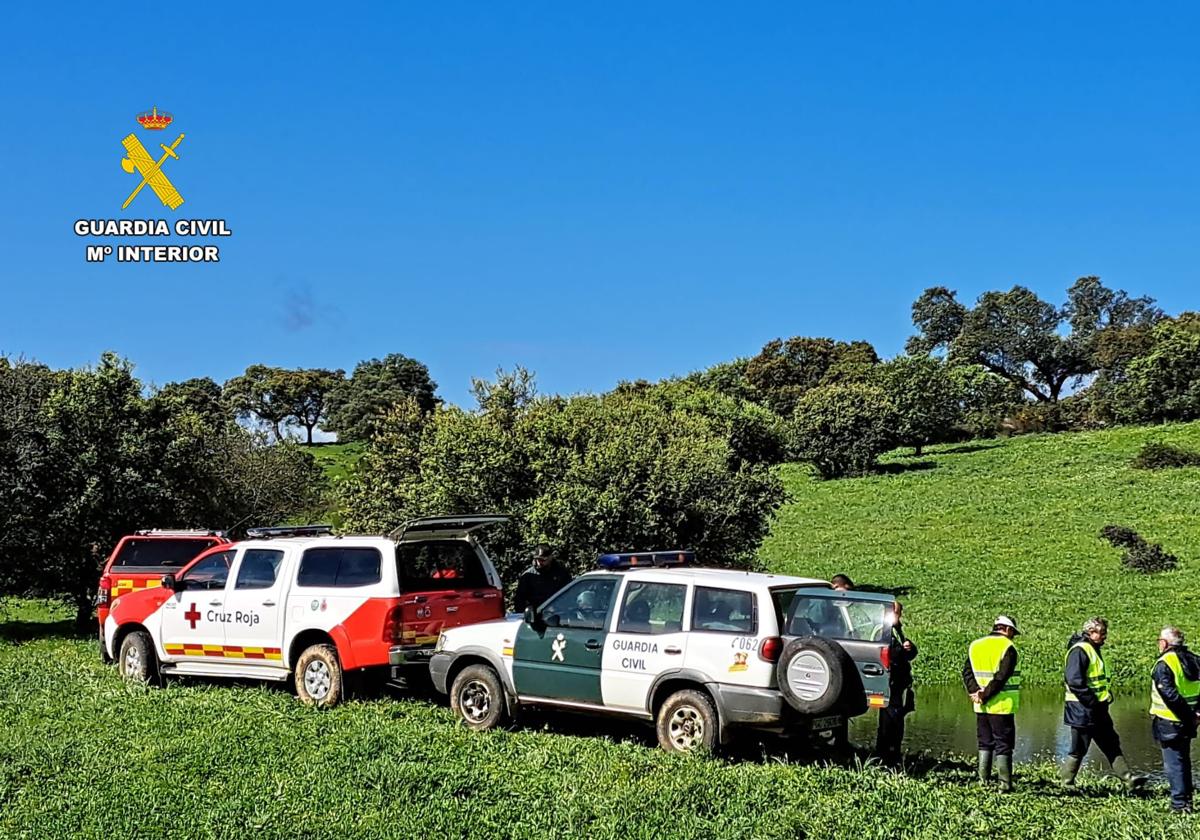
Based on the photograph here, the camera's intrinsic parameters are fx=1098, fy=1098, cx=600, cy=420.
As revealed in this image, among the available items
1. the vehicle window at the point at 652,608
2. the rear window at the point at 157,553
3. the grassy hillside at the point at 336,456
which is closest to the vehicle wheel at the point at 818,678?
the vehicle window at the point at 652,608

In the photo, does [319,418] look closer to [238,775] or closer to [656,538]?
[656,538]

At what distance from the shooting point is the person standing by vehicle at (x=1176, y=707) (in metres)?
9.65

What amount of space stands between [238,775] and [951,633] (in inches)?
726

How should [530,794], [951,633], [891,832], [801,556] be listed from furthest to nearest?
[801,556], [951,633], [530,794], [891,832]

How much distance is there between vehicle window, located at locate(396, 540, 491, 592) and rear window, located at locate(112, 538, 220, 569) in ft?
21.5

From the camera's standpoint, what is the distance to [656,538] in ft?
80.0

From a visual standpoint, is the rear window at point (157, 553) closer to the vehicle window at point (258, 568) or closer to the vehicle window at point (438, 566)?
the vehicle window at point (258, 568)

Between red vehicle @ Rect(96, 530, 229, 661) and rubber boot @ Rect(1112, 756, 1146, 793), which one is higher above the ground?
red vehicle @ Rect(96, 530, 229, 661)

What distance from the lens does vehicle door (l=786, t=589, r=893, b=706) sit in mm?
9867

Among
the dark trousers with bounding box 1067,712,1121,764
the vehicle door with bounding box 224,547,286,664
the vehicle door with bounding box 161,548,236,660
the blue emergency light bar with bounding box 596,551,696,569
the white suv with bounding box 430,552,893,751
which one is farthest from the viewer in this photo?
the vehicle door with bounding box 161,548,236,660

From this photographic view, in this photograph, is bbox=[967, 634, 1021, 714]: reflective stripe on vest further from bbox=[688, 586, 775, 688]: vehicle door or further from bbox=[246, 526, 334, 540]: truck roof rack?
bbox=[246, 526, 334, 540]: truck roof rack

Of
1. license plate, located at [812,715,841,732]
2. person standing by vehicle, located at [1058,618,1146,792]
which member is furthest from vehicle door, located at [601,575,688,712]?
person standing by vehicle, located at [1058,618,1146,792]

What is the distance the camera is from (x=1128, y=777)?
1095 cm

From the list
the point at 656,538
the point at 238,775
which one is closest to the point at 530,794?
the point at 238,775
